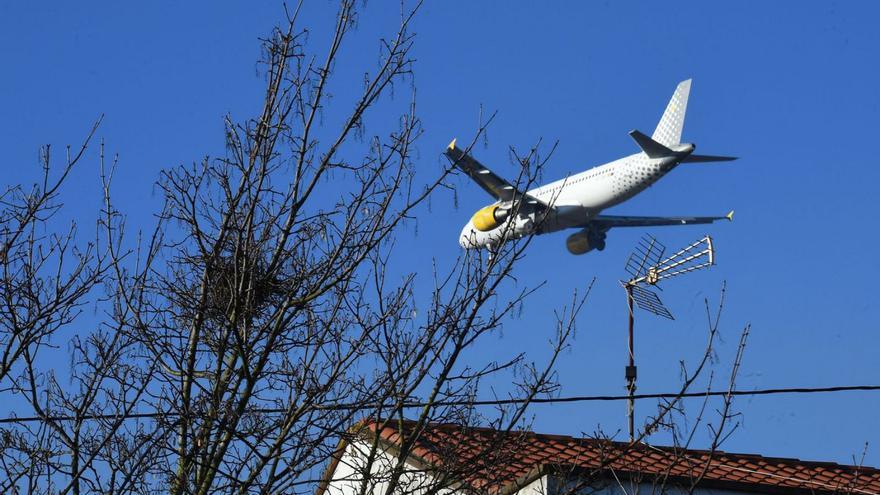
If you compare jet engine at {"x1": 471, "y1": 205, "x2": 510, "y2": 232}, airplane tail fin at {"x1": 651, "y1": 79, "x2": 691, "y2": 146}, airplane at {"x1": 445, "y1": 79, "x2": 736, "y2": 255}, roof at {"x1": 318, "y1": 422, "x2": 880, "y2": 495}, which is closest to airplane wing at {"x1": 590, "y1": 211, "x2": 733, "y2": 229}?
airplane at {"x1": 445, "y1": 79, "x2": 736, "y2": 255}

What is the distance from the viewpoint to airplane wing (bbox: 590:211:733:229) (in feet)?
142

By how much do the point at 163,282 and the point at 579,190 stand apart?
3413 centimetres

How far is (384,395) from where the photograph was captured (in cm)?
706

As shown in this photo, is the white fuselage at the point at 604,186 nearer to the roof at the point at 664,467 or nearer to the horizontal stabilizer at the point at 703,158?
the horizontal stabilizer at the point at 703,158

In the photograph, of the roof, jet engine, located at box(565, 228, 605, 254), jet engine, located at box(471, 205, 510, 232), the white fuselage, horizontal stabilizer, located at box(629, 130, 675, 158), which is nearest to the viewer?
the roof

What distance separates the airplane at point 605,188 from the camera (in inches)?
1523

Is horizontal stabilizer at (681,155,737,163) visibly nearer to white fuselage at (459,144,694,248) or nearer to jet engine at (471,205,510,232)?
white fuselage at (459,144,694,248)

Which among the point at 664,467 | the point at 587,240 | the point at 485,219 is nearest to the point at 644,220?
the point at 587,240

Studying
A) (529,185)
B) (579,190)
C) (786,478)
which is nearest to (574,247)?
(579,190)

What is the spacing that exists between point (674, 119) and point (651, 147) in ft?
21.3

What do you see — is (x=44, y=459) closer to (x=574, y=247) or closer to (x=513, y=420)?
(x=513, y=420)

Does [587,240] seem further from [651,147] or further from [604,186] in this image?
[651,147]

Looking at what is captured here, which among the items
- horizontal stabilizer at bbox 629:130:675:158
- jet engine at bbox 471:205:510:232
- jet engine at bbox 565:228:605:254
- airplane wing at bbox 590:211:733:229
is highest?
airplane wing at bbox 590:211:733:229

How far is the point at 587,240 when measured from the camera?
43.3 metres
